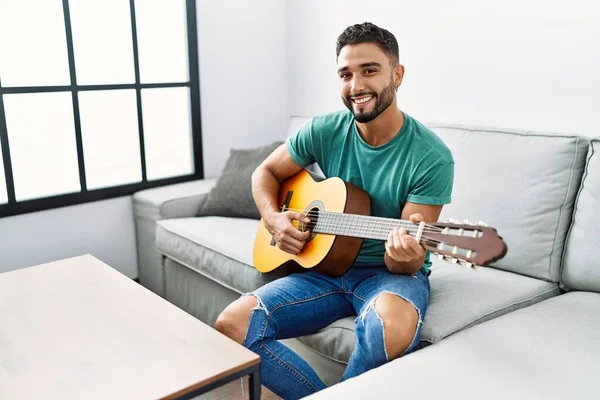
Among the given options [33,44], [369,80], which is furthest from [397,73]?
[33,44]

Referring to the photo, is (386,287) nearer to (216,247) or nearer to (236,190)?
(216,247)

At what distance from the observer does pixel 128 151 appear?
9.62 feet

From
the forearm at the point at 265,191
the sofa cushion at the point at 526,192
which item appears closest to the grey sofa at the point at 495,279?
the sofa cushion at the point at 526,192

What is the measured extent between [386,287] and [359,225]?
0.61 ft

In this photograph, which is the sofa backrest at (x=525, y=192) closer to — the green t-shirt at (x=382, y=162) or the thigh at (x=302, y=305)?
the green t-shirt at (x=382, y=162)

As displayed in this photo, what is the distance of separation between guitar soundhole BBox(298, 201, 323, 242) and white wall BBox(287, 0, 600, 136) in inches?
38.1

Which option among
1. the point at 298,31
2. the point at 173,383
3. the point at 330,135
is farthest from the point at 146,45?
the point at 173,383

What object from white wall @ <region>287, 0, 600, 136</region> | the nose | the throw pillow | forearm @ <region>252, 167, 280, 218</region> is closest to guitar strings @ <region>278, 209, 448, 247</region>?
forearm @ <region>252, 167, 280, 218</region>

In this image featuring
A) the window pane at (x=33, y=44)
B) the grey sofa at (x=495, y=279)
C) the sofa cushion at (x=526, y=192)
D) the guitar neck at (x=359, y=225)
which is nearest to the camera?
the grey sofa at (x=495, y=279)

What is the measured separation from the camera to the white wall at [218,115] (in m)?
2.62

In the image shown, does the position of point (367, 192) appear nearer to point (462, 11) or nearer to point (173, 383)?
point (173, 383)

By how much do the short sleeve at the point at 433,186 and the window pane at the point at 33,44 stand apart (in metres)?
1.83

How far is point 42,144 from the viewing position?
2648mm

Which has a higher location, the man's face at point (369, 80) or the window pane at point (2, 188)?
the man's face at point (369, 80)
